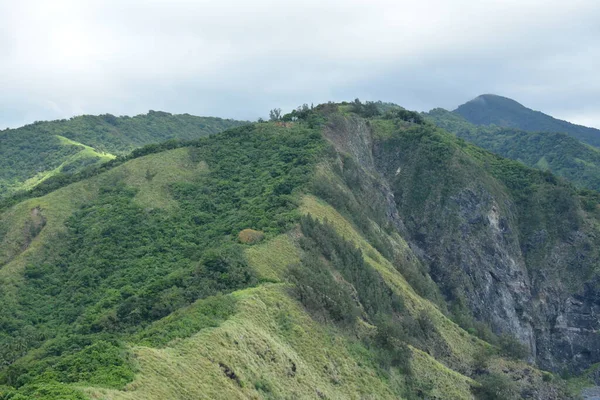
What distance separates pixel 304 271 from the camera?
7494 centimetres

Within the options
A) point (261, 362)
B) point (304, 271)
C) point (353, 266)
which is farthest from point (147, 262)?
point (261, 362)

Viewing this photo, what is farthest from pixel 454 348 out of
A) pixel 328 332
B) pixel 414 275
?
pixel 328 332

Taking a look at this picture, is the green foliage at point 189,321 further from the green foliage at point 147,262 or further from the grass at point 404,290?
the grass at point 404,290

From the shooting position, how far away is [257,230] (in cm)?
8775

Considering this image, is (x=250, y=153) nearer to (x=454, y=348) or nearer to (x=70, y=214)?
(x=70, y=214)

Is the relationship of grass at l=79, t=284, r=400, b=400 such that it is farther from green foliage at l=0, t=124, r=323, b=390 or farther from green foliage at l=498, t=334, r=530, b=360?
green foliage at l=498, t=334, r=530, b=360

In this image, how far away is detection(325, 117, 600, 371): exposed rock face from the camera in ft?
428

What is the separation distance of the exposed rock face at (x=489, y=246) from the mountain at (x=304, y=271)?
41 centimetres

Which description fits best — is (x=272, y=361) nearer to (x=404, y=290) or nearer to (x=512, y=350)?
(x=404, y=290)

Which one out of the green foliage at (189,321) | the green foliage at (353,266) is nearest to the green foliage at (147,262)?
the green foliage at (189,321)

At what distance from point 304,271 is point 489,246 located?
72553 millimetres

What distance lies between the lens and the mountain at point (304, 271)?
56.2 metres

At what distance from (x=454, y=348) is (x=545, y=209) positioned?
7283 centimetres

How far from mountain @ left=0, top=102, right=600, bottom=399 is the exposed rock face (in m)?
0.41
